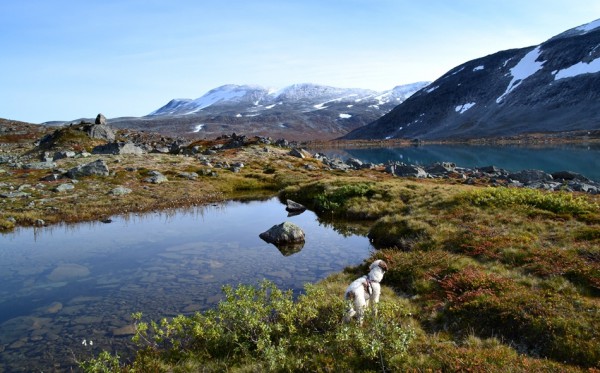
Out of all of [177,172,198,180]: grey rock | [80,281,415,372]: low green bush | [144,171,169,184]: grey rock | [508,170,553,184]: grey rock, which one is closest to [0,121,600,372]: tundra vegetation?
[80,281,415,372]: low green bush

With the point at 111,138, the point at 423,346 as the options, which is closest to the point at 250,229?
the point at 423,346

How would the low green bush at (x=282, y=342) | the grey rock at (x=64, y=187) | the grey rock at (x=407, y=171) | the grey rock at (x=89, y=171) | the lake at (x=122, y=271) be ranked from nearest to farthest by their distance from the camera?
1. the low green bush at (x=282, y=342)
2. the lake at (x=122, y=271)
3. the grey rock at (x=64, y=187)
4. the grey rock at (x=89, y=171)
5. the grey rock at (x=407, y=171)

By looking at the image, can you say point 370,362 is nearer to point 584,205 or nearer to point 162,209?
point 584,205

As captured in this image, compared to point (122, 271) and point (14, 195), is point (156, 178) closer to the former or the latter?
point (14, 195)

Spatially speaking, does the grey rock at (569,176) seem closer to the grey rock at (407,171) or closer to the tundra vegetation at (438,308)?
the grey rock at (407,171)

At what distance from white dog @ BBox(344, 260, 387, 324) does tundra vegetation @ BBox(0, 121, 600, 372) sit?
36 centimetres

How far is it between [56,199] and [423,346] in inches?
1406

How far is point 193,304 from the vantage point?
49.8ft

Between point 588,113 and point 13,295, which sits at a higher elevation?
point 588,113

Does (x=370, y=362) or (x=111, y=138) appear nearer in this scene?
(x=370, y=362)

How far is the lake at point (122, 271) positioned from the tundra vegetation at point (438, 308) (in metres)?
1.48

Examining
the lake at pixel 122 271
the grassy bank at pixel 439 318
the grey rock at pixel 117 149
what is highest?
the grey rock at pixel 117 149

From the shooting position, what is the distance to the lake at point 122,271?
42.3 feet

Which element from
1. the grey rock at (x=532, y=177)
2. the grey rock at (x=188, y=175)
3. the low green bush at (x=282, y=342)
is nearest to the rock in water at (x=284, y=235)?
the low green bush at (x=282, y=342)
